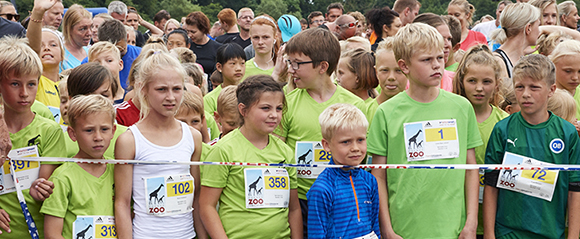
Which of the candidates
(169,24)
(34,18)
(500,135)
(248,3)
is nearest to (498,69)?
(500,135)

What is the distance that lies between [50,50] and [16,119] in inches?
69.2

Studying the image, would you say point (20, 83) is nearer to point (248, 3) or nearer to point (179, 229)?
point (179, 229)

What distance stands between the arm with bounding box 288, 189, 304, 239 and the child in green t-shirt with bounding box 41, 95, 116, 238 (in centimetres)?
119

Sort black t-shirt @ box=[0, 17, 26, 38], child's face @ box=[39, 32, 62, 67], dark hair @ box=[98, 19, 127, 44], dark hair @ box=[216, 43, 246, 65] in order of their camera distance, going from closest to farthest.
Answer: child's face @ box=[39, 32, 62, 67] → black t-shirt @ box=[0, 17, 26, 38] → dark hair @ box=[216, 43, 246, 65] → dark hair @ box=[98, 19, 127, 44]

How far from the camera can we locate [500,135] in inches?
153

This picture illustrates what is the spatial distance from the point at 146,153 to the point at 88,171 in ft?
1.37

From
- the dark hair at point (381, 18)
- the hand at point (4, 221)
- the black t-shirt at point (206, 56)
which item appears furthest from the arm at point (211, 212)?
the black t-shirt at point (206, 56)

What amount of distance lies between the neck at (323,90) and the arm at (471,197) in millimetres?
1116

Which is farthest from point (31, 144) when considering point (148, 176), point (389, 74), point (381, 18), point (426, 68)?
point (381, 18)

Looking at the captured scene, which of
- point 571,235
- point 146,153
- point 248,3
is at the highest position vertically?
point 248,3

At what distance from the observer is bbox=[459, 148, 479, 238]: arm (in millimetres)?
3662

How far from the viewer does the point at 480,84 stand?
4.18 metres

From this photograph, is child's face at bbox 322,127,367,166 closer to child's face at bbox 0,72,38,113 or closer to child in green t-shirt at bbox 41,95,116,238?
child in green t-shirt at bbox 41,95,116,238

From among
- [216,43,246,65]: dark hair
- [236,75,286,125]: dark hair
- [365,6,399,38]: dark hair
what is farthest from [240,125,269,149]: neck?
[365,6,399,38]: dark hair
